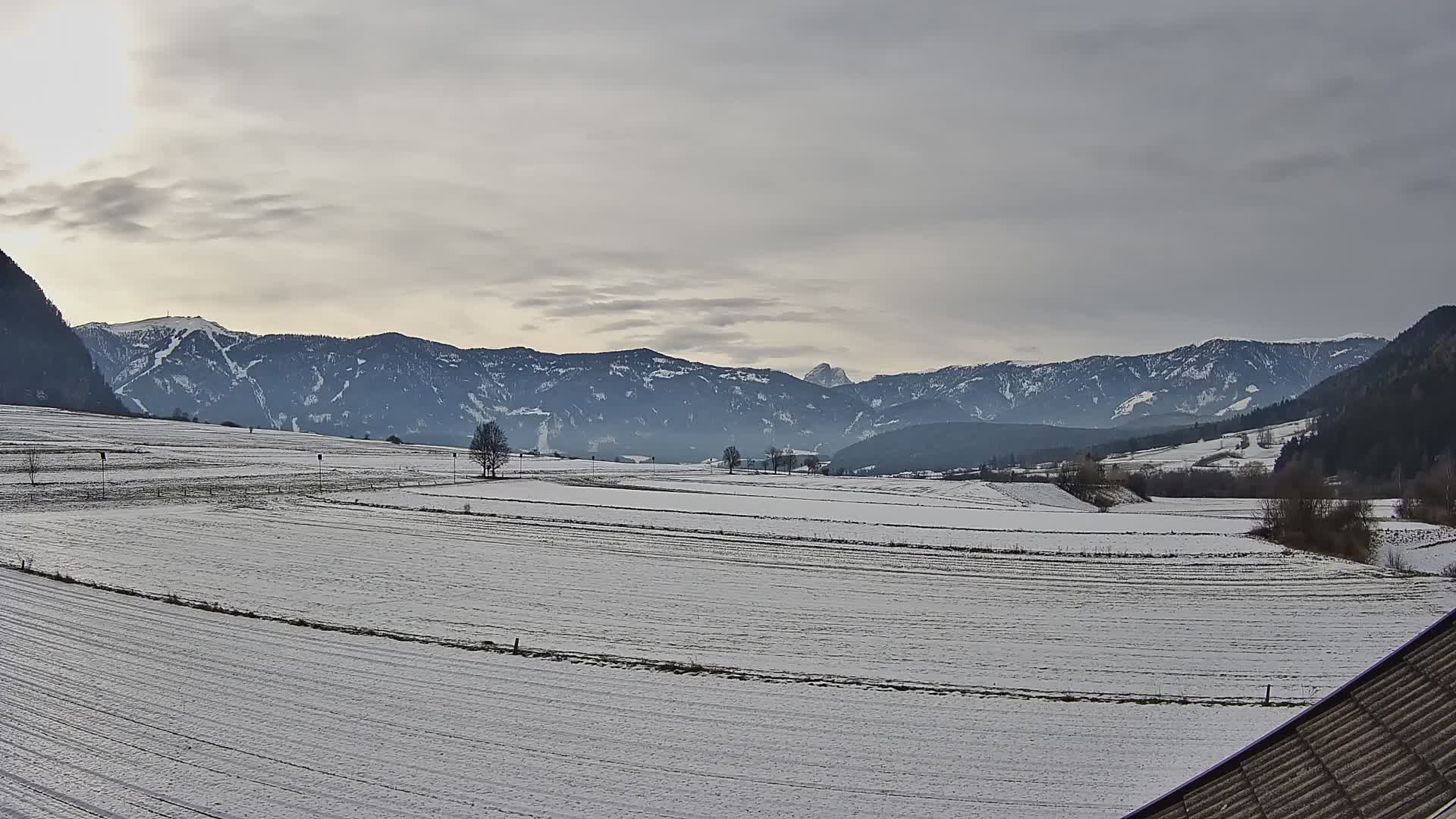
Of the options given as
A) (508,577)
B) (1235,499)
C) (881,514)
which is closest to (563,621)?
(508,577)

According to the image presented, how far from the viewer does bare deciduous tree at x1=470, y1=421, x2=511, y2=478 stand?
119938 mm

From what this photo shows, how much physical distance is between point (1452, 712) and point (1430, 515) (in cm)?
10081

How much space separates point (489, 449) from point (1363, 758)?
124042 mm

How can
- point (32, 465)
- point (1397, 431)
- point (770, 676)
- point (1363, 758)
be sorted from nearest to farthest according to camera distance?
point (1363, 758)
point (770, 676)
point (32, 465)
point (1397, 431)

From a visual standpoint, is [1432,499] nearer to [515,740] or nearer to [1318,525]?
[1318,525]

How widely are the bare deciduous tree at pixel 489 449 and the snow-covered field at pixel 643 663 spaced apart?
5552cm

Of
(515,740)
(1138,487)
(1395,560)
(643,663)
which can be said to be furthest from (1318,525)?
(1138,487)

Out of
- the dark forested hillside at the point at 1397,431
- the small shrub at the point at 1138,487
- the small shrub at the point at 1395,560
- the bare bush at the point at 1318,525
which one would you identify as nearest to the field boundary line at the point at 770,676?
the small shrub at the point at 1395,560

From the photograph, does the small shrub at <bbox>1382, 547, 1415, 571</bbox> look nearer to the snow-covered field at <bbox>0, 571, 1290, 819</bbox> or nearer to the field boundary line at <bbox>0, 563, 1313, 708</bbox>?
the field boundary line at <bbox>0, 563, 1313, 708</bbox>

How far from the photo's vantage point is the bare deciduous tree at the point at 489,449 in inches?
4722

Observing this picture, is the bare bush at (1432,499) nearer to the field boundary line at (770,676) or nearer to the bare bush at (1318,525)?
the bare bush at (1318,525)

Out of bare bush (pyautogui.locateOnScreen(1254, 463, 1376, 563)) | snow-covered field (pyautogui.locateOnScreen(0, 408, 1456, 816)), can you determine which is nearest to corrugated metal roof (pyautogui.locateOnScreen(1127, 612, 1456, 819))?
snow-covered field (pyautogui.locateOnScreen(0, 408, 1456, 816))

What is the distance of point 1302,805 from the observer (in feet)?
28.9

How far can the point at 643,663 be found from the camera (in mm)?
27516
